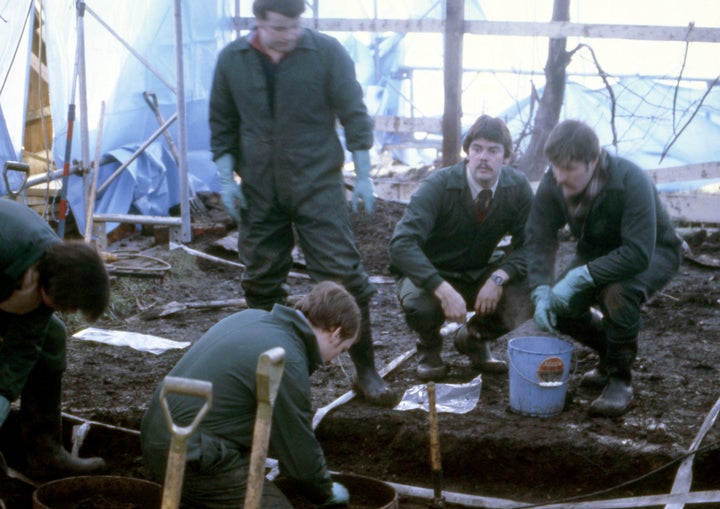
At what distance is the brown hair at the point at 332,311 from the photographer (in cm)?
304

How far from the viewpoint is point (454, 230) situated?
14.9 feet

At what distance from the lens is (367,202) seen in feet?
14.0

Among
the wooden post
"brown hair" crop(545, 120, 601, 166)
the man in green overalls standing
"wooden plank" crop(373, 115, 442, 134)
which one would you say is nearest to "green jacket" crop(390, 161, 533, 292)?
the man in green overalls standing

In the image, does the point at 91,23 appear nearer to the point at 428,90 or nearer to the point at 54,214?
the point at 54,214

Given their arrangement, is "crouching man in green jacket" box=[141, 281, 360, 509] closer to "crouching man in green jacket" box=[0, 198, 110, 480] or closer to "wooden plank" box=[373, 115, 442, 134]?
"crouching man in green jacket" box=[0, 198, 110, 480]

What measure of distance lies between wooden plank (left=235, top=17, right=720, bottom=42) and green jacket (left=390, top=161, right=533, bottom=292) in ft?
10.8

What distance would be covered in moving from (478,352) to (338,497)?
1772mm

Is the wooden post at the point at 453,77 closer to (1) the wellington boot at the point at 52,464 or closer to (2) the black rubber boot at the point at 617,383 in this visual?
(2) the black rubber boot at the point at 617,383

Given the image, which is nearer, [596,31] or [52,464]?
[52,464]

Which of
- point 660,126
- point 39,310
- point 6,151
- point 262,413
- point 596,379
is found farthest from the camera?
point 660,126

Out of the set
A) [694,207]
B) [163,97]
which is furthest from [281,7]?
[694,207]

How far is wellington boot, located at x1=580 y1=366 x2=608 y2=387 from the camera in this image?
443cm

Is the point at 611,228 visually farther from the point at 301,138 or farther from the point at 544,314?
the point at 301,138

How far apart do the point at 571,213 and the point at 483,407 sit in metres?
1.03
